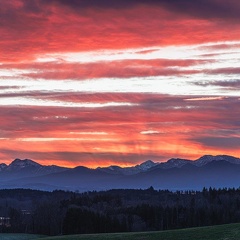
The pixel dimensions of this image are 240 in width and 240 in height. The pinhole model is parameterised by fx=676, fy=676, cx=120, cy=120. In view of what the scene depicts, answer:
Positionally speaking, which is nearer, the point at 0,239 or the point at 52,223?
the point at 0,239

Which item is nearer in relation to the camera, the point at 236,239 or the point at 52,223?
the point at 236,239

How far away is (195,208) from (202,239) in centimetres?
10120

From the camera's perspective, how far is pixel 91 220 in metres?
189

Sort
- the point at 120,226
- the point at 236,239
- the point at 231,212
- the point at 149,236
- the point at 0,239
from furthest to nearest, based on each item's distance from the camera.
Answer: the point at 231,212 → the point at 120,226 → the point at 0,239 → the point at 149,236 → the point at 236,239

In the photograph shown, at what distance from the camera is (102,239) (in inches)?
4500

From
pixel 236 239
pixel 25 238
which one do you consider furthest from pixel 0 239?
pixel 236 239

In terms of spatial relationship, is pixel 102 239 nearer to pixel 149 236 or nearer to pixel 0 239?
pixel 149 236

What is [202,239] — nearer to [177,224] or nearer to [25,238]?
[25,238]

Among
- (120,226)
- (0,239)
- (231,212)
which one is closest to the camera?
(0,239)

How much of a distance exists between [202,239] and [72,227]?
311ft

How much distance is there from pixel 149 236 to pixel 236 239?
21.4 m

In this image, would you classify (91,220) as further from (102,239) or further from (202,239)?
(202,239)

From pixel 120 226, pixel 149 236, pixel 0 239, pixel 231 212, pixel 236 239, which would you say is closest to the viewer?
pixel 236 239

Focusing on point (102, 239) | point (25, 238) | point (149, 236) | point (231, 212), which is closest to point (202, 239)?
point (149, 236)
